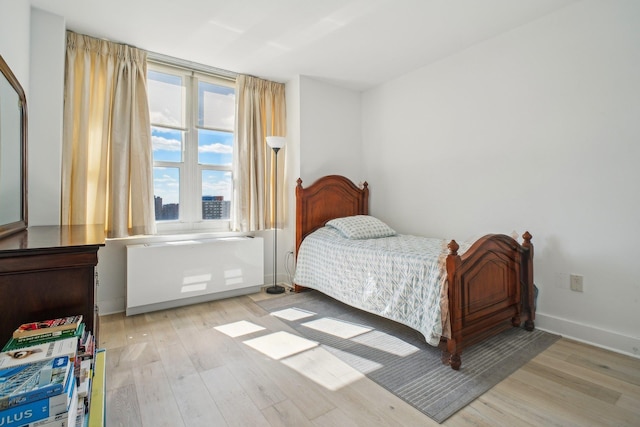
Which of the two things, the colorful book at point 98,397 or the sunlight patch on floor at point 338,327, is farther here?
the sunlight patch on floor at point 338,327

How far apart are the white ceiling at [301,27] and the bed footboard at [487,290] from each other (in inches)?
68.9

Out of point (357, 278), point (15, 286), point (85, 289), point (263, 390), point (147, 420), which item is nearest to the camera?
point (15, 286)

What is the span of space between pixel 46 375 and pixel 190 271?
86.4 inches

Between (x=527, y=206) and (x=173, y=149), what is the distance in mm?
3400

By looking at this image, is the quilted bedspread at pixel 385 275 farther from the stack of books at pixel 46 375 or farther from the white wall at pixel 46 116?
the white wall at pixel 46 116

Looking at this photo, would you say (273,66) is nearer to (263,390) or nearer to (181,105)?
(181,105)

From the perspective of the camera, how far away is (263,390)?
1.73 metres

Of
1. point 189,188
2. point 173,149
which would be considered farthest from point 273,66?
point 189,188

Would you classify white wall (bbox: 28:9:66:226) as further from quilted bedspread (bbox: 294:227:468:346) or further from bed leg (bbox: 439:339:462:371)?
bed leg (bbox: 439:339:462:371)

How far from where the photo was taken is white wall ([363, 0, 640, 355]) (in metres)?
2.14

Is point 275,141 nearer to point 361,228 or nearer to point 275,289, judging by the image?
point 361,228

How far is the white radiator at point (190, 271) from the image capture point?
9.19 feet

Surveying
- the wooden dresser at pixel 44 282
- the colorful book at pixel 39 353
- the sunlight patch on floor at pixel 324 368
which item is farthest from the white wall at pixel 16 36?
the sunlight patch on floor at pixel 324 368

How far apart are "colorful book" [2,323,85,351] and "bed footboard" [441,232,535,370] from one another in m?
1.86
